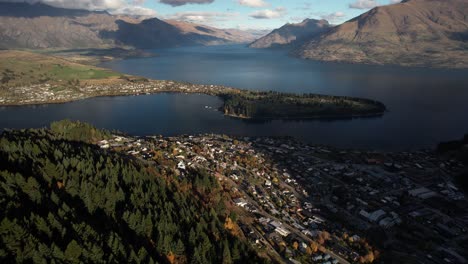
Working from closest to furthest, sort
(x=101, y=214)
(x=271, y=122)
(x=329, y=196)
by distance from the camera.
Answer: (x=101, y=214) < (x=329, y=196) < (x=271, y=122)

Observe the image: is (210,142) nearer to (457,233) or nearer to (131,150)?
(131,150)

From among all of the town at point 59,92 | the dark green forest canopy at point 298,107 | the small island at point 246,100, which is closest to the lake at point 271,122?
the dark green forest canopy at point 298,107

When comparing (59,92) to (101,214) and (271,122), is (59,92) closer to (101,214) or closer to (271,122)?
(271,122)

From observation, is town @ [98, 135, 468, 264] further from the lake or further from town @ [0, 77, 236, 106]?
town @ [0, 77, 236, 106]

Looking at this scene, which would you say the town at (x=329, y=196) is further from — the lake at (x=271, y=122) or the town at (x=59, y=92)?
the town at (x=59, y=92)

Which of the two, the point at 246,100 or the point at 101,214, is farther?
the point at 246,100

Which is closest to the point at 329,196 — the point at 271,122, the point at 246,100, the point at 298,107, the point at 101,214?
the point at 101,214

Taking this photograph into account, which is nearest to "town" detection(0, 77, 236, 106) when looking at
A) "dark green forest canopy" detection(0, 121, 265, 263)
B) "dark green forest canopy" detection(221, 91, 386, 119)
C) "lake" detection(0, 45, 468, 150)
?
"lake" detection(0, 45, 468, 150)
